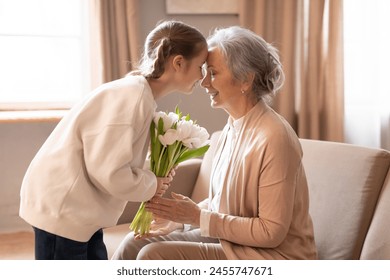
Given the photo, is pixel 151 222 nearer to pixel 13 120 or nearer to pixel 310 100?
pixel 13 120

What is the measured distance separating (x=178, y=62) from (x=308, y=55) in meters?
2.14

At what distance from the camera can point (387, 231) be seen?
70.7 inches

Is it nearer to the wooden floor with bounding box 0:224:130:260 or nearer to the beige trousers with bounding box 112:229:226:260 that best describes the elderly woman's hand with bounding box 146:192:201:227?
the beige trousers with bounding box 112:229:226:260

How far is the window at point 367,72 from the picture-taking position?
11.1 ft

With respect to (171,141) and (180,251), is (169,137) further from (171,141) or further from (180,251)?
(180,251)

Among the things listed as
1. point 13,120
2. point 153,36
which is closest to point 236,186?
point 153,36

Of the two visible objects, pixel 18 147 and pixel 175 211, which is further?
pixel 18 147

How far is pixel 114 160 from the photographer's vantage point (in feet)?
5.17

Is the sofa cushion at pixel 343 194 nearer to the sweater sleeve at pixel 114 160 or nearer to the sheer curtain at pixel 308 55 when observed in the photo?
the sweater sleeve at pixel 114 160

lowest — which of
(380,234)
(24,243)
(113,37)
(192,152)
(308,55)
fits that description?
(24,243)

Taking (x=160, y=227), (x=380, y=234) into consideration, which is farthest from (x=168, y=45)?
(x=380, y=234)

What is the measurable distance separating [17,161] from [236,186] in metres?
2.13

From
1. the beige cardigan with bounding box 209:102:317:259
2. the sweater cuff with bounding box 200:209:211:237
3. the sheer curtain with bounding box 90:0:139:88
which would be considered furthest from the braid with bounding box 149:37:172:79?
the sheer curtain with bounding box 90:0:139:88

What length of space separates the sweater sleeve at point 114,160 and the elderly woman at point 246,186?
0.23m
